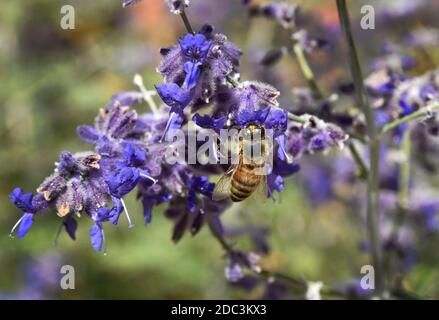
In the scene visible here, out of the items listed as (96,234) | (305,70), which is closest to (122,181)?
(96,234)

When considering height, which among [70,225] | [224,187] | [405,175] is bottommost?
[70,225]

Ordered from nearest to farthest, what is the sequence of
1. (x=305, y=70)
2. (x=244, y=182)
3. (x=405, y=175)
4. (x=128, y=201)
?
(x=244, y=182)
(x=305, y=70)
(x=405, y=175)
(x=128, y=201)

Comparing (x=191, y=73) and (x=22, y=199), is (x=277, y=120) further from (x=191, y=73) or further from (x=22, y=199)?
(x=22, y=199)

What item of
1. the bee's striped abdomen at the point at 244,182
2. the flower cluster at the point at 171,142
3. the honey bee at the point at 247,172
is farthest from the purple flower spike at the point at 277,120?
Answer: the bee's striped abdomen at the point at 244,182

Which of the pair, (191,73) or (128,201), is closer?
(191,73)

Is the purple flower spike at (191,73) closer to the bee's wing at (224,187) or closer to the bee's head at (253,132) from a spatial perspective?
the bee's head at (253,132)

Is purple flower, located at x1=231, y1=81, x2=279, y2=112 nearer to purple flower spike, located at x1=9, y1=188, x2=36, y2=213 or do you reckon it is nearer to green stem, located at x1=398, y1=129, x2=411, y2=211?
purple flower spike, located at x1=9, y1=188, x2=36, y2=213

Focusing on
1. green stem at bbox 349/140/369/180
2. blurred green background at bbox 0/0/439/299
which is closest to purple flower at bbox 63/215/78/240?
green stem at bbox 349/140/369/180
